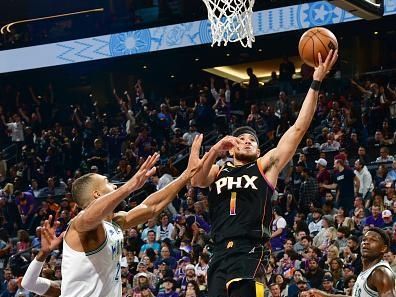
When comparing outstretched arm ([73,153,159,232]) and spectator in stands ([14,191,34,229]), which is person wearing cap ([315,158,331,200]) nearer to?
spectator in stands ([14,191,34,229])

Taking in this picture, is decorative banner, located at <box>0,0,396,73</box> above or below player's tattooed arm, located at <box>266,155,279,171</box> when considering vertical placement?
below

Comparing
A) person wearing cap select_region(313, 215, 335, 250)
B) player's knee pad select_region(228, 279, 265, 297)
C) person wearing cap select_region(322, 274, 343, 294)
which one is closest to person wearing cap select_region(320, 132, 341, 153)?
person wearing cap select_region(313, 215, 335, 250)

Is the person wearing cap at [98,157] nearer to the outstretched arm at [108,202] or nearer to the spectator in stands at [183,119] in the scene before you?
the spectator in stands at [183,119]

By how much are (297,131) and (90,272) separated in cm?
172

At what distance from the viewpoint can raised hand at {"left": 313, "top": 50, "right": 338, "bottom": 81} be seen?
5.88m

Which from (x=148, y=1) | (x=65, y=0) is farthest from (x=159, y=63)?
(x=65, y=0)

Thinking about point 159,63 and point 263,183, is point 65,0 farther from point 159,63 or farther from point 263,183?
point 263,183

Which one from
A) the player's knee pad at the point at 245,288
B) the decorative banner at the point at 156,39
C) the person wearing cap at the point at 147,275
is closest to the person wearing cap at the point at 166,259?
the person wearing cap at the point at 147,275

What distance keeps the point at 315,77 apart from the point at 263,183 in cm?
82

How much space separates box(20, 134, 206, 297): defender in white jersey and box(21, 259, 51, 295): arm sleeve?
3.89ft

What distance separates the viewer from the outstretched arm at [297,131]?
19.1 ft

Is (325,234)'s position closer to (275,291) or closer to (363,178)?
(275,291)

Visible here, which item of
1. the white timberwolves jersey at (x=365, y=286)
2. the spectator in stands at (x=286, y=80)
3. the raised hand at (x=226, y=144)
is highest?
the raised hand at (x=226, y=144)

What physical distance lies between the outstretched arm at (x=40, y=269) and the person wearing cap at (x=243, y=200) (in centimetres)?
109
